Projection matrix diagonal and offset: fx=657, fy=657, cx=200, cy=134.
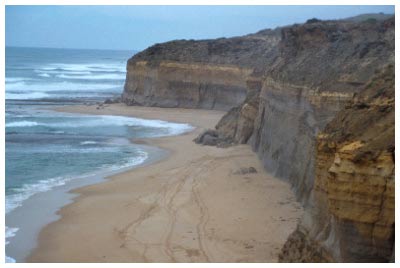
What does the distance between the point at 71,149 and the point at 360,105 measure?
739 inches

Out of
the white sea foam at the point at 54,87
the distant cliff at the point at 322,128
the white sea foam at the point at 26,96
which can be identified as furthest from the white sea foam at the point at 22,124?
the white sea foam at the point at 54,87

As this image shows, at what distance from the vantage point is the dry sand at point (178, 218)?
43.2 feet

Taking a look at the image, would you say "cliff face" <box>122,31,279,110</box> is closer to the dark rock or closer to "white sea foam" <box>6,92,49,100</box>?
"white sea foam" <box>6,92,49,100</box>

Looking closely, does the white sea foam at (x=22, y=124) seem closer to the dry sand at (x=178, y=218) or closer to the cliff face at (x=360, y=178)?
the dry sand at (x=178, y=218)

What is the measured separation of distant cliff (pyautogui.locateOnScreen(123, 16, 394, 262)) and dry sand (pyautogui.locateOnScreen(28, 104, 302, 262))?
1.03m

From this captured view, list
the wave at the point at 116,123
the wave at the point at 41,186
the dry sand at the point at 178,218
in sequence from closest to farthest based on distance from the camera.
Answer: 1. the dry sand at the point at 178,218
2. the wave at the point at 41,186
3. the wave at the point at 116,123

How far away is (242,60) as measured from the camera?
1682 inches

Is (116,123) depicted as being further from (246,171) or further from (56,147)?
(246,171)

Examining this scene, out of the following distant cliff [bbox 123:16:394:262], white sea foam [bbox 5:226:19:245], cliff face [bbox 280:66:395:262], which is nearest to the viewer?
cliff face [bbox 280:66:395:262]

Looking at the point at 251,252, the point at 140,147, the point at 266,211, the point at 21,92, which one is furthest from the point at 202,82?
the point at 251,252

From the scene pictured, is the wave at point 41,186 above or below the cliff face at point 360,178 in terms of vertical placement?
below

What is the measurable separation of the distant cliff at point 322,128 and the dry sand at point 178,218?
103 centimetres

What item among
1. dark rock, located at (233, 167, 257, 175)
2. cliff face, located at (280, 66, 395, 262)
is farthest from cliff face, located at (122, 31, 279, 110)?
cliff face, located at (280, 66, 395, 262)

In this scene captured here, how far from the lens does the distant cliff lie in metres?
9.35
